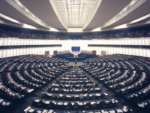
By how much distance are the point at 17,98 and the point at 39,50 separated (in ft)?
91.9

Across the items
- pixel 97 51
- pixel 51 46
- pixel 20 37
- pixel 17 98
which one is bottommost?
pixel 17 98

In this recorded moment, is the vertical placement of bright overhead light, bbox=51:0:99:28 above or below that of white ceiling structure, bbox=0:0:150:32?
above

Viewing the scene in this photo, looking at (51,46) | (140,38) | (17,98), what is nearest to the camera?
(17,98)

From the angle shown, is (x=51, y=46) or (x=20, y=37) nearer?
(x=20, y=37)

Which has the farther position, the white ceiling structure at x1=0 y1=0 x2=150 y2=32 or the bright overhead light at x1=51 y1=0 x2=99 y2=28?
the bright overhead light at x1=51 y1=0 x2=99 y2=28

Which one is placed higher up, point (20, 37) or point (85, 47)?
point (20, 37)

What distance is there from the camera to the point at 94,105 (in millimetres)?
7648

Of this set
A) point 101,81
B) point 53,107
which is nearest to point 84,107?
point 53,107

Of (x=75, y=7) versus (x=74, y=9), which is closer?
(x=75, y=7)

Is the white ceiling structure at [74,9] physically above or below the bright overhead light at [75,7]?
below

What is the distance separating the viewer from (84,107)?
7.78 metres

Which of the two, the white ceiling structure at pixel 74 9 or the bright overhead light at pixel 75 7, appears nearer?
the white ceiling structure at pixel 74 9

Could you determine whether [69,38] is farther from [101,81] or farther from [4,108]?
[4,108]

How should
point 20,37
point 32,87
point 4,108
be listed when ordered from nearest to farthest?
point 4,108 < point 32,87 < point 20,37
